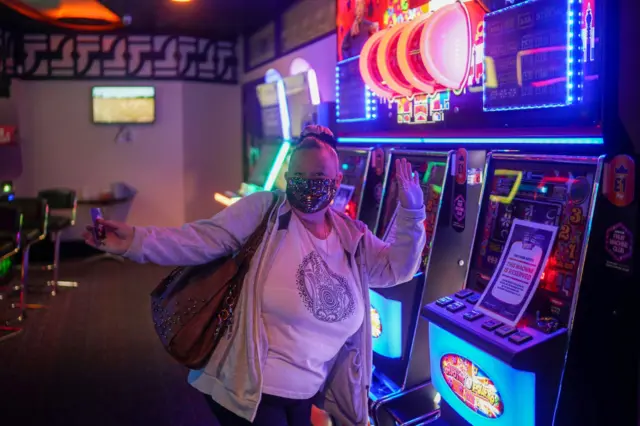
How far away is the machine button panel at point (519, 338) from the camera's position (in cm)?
166

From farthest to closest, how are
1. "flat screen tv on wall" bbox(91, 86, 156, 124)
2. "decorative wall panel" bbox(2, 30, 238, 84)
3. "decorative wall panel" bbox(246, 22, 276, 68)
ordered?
"flat screen tv on wall" bbox(91, 86, 156, 124)
"decorative wall panel" bbox(2, 30, 238, 84)
"decorative wall panel" bbox(246, 22, 276, 68)

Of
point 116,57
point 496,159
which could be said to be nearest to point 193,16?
point 116,57

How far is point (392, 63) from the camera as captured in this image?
108 inches

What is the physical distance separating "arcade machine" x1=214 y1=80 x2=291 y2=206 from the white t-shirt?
2924mm

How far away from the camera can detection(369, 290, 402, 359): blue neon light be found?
8.54 feet

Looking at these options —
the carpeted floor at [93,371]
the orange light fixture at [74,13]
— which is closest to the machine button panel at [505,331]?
the carpeted floor at [93,371]

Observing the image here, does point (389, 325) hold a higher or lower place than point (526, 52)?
lower

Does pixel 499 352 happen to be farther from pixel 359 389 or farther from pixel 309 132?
pixel 309 132

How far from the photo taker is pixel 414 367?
2561mm

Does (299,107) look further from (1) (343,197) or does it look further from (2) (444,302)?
(2) (444,302)

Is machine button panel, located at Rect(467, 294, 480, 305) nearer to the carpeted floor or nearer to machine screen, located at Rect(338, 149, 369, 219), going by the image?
machine screen, located at Rect(338, 149, 369, 219)

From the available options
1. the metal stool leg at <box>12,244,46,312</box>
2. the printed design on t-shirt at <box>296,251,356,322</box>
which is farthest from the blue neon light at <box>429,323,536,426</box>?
the metal stool leg at <box>12,244,46,312</box>

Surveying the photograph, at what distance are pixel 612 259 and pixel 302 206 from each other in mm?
944

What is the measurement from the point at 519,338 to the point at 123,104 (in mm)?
6624
